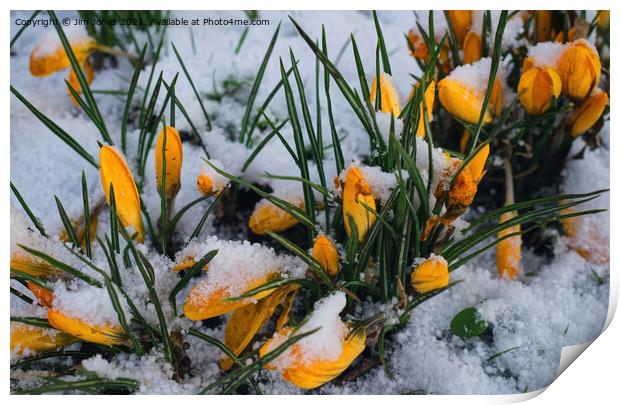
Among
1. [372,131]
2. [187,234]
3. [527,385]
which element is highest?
[372,131]

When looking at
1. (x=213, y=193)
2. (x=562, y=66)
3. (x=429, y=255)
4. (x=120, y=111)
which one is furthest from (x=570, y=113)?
(x=120, y=111)

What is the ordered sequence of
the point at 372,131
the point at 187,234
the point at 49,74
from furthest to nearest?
the point at 49,74 < the point at 187,234 < the point at 372,131

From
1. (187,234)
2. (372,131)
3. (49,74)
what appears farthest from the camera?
(49,74)

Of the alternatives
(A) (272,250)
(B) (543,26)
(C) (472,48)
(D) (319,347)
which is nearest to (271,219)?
(A) (272,250)

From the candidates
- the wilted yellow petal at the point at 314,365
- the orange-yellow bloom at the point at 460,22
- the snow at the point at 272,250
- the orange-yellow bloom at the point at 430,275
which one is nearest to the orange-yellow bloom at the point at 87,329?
the snow at the point at 272,250

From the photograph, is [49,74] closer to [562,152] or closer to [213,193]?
[213,193]

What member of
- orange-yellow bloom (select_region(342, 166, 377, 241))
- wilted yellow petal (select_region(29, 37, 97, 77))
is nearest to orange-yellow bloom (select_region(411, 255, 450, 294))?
orange-yellow bloom (select_region(342, 166, 377, 241))
